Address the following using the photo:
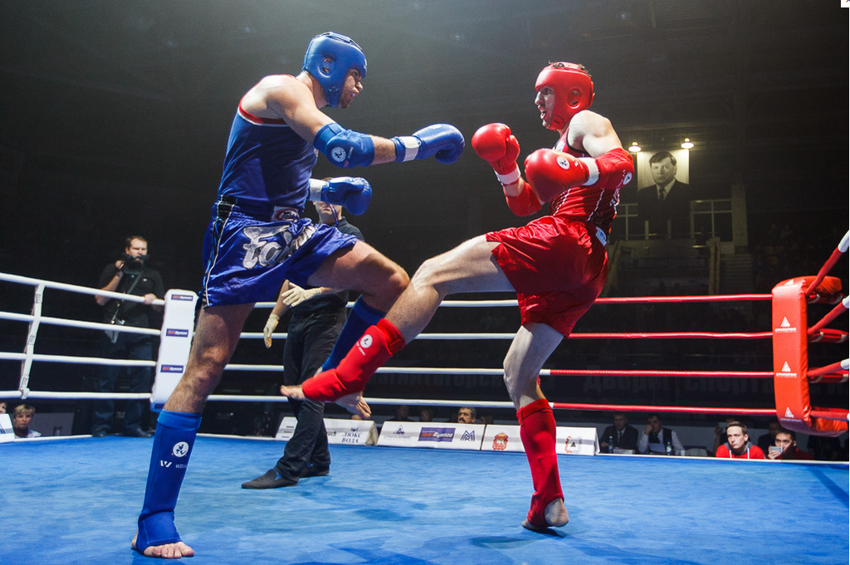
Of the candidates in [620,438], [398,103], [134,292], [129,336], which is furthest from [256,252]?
[398,103]

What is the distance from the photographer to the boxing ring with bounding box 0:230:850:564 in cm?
141

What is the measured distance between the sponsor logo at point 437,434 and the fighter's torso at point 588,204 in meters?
2.22

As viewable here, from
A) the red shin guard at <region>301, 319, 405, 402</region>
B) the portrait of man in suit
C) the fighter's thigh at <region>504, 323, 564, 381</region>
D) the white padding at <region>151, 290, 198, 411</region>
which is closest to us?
the red shin guard at <region>301, 319, 405, 402</region>

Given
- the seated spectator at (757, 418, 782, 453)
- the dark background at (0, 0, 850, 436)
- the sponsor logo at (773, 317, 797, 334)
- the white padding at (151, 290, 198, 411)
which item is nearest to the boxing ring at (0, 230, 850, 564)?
the sponsor logo at (773, 317, 797, 334)

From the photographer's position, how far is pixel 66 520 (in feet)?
5.38

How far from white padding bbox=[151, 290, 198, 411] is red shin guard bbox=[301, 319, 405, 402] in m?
2.60

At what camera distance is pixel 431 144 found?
1.61 meters

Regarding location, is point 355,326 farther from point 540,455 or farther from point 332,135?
point 540,455

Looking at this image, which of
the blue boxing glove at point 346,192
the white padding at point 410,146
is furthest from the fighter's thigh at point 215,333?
the white padding at point 410,146

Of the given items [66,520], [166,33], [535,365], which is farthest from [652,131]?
[66,520]

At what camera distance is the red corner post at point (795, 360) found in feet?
8.75

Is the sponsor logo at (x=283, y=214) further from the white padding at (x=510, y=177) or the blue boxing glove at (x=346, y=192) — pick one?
the white padding at (x=510, y=177)

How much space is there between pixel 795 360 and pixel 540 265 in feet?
6.00

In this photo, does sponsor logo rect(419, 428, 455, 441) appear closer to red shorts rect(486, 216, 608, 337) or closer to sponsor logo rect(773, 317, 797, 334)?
sponsor logo rect(773, 317, 797, 334)
